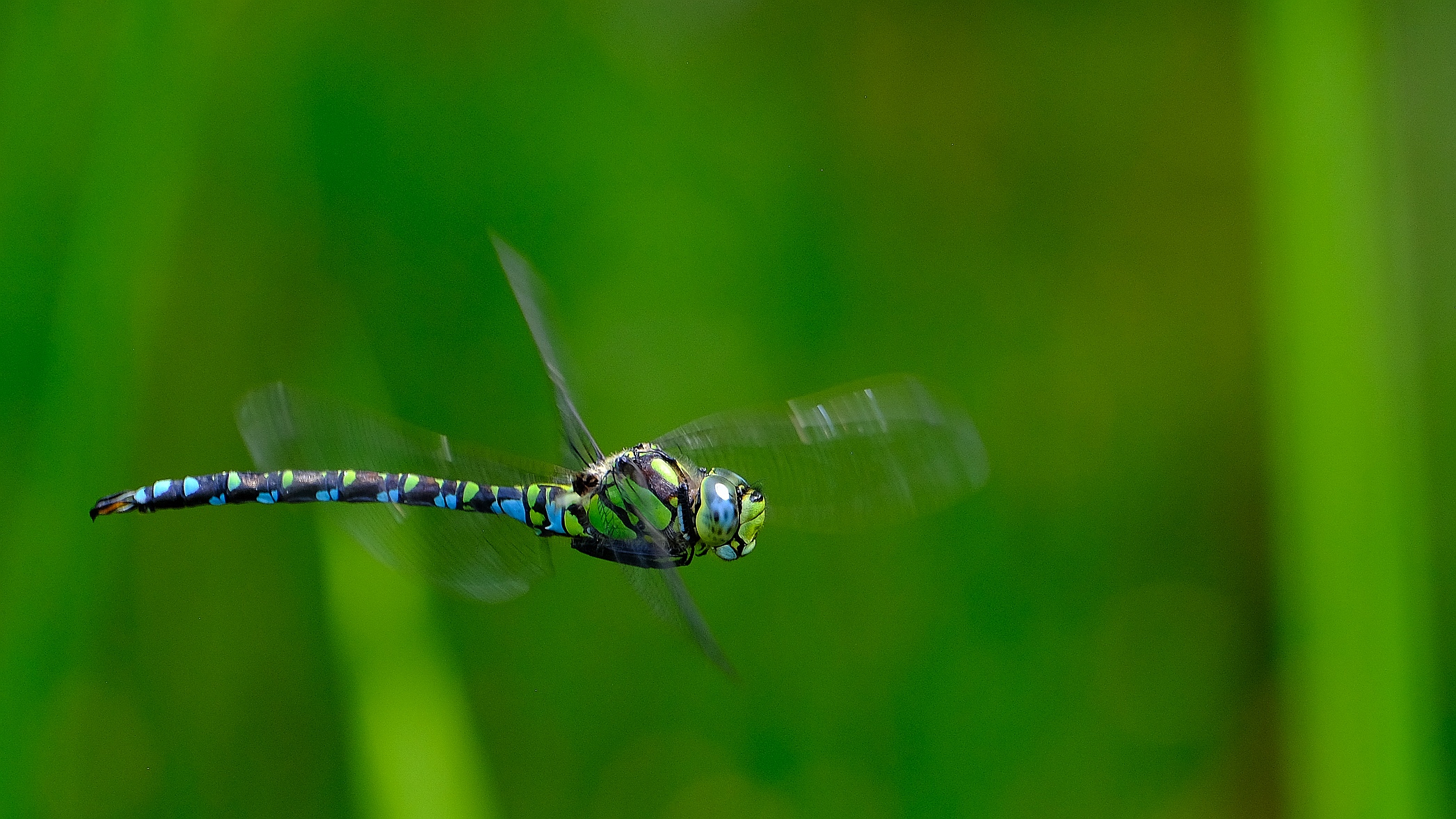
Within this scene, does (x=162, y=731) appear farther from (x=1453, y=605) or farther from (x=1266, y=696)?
(x=1453, y=605)

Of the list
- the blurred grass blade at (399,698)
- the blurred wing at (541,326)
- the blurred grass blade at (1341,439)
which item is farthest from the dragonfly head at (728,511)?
the blurred grass blade at (1341,439)

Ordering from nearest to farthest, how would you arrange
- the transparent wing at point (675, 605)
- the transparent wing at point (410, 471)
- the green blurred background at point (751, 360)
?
the transparent wing at point (675, 605) → the transparent wing at point (410, 471) → the green blurred background at point (751, 360)

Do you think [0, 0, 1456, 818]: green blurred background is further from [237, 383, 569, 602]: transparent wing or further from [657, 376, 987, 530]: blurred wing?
[657, 376, 987, 530]: blurred wing

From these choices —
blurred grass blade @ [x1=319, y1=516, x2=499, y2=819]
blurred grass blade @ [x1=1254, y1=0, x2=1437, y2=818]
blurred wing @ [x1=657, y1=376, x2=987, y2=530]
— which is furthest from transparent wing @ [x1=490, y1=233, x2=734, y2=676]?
blurred grass blade @ [x1=1254, y1=0, x2=1437, y2=818]

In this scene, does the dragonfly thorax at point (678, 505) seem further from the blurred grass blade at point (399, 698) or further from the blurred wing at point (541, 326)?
the blurred grass blade at point (399, 698)

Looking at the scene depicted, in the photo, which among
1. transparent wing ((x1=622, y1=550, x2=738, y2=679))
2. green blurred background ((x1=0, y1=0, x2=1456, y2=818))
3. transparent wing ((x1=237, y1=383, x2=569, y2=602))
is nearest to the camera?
transparent wing ((x1=622, y1=550, x2=738, y2=679))

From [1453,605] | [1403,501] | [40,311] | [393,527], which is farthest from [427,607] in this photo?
[1453,605]

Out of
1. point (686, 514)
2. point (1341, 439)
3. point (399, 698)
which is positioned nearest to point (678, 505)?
point (686, 514)
